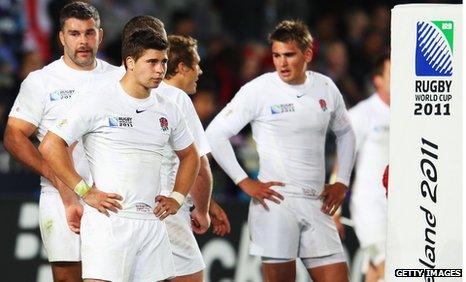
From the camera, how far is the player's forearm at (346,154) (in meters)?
10.4

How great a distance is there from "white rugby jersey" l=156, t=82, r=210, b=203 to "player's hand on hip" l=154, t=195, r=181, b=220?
71 centimetres

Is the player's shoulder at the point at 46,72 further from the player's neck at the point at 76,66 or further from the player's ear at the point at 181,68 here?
the player's ear at the point at 181,68

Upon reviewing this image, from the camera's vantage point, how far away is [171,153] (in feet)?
30.7

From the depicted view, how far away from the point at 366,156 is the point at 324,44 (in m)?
5.17

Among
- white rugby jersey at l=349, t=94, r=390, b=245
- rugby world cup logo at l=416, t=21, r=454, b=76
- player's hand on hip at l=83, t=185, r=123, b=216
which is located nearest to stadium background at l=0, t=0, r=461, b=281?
white rugby jersey at l=349, t=94, r=390, b=245

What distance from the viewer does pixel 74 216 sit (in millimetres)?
8938

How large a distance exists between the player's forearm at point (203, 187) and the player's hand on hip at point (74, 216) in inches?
33.2

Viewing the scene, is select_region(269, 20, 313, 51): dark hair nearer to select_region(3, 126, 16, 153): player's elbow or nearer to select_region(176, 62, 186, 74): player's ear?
select_region(176, 62, 186, 74): player's ear

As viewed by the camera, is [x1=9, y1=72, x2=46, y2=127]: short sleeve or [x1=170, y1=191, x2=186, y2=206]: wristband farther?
[x1=9, y1=72, x2=46, y2=127]: short sleeve

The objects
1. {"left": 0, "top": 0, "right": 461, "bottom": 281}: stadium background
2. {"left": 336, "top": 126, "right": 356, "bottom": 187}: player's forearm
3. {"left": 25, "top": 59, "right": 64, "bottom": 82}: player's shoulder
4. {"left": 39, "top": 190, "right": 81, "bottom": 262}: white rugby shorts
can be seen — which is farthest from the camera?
{"left": 0, "top": 0, "right": 461, "bottom": 281}: stadium background

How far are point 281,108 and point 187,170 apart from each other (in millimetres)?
1485

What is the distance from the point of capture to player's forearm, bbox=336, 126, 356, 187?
408 inches

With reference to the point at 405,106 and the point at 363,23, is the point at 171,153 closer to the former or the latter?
the point at 405,106

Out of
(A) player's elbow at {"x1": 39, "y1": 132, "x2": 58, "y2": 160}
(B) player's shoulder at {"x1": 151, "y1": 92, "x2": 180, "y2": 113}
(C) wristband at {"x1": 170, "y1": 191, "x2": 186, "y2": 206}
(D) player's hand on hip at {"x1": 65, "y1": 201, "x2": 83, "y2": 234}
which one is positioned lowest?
(D) player's hand on hip at {"x1": 65, "y1": 201, "x2": 83, "y2": 234}
